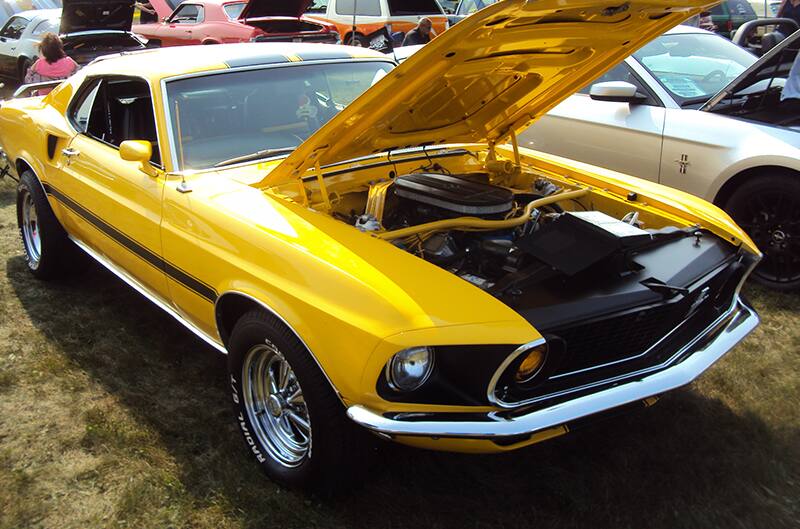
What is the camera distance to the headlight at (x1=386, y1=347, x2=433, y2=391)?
2.10 meters

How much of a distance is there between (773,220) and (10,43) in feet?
38.5

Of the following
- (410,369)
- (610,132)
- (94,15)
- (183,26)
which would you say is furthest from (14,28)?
(410,369)

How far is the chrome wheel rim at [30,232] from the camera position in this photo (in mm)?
4562

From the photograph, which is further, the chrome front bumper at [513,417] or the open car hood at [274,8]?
the open car hood at [274,8]

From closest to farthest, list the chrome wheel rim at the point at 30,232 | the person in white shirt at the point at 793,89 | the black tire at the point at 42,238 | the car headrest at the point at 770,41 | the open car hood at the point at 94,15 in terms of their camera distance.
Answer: the black tire at the point at 42,238 < the person in white shirt at the point at 793,89 < the chrome wheel rim at the point at 30,232 < the car headrest at the point at 770,41 < the open car hood at the point at 94,15

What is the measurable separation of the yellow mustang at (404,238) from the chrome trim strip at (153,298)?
15 mm

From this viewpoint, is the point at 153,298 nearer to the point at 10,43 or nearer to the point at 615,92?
the point at 615,92

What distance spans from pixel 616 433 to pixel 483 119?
1623 mm

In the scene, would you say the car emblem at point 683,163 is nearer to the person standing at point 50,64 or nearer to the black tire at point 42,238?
the black tire at point 42,238

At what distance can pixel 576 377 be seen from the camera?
231 centimetres

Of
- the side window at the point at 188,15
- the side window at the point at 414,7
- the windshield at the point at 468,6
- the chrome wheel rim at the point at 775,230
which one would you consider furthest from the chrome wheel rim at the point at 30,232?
the windshield at the point at 468,6

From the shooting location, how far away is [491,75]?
2.98 metres

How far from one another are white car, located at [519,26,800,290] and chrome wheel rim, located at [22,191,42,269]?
369cm

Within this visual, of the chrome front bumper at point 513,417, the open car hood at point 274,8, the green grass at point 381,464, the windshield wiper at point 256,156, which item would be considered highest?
the open car hood at point 274,8
